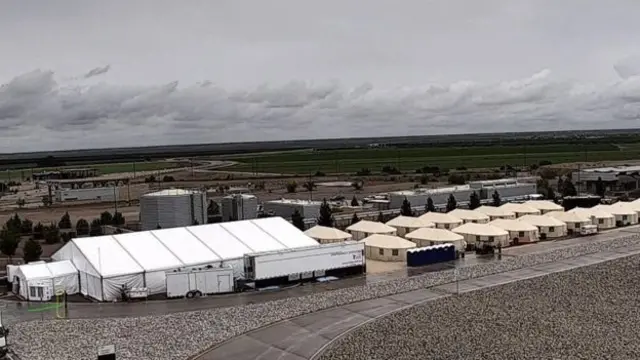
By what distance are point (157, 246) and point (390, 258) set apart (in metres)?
12.4

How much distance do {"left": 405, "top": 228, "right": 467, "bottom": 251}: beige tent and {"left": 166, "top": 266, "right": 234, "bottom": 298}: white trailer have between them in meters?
13.1

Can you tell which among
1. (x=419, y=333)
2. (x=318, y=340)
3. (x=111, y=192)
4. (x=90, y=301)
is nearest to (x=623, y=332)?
(x=419, y=333)

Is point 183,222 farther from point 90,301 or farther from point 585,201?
point 585,201

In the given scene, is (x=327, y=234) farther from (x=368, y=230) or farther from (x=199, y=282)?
(x=199, y=282)

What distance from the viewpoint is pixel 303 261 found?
2950 centimetres

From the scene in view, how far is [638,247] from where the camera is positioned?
35.5m


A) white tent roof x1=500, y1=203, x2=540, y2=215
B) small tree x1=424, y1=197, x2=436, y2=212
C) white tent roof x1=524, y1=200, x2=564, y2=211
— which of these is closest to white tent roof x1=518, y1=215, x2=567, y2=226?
white tent roof x1=500, y1=203, x2=540, y2=215

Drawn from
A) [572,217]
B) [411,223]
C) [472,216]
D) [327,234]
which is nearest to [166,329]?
[327,234]

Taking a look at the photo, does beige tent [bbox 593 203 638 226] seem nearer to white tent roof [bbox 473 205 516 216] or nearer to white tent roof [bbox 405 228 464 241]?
white tent roof [bbox 473 205 516 216]

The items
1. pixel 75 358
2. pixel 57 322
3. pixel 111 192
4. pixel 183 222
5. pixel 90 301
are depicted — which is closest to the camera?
pixel 75 358

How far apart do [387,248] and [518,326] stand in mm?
13466

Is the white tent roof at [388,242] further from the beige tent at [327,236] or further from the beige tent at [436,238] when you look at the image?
the beige tent at [327,236]

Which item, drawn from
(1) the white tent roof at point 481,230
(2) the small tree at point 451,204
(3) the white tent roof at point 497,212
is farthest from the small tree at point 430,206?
(1) the white tent roof at point 481,230

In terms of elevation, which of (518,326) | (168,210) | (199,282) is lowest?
(518,326)
